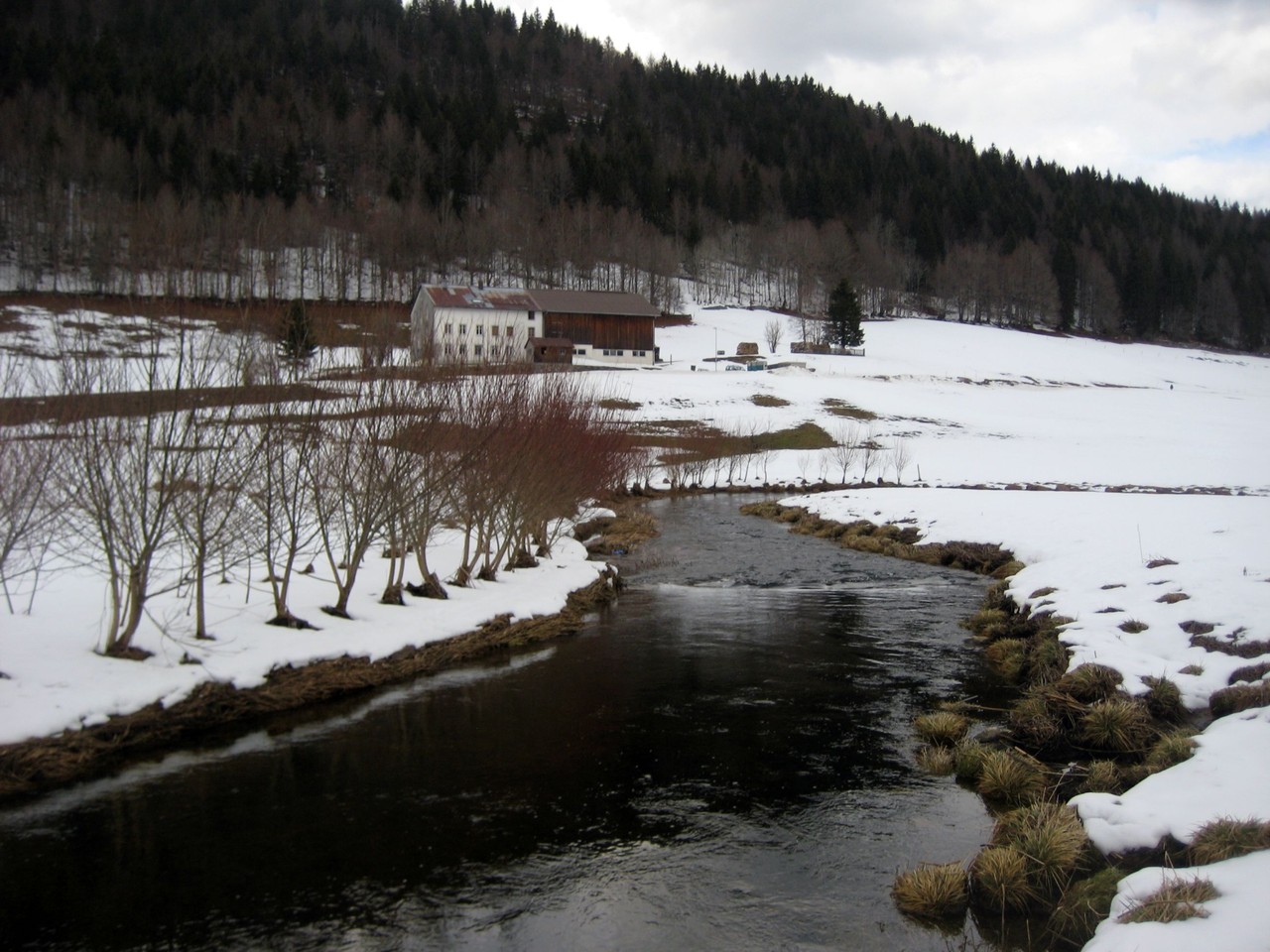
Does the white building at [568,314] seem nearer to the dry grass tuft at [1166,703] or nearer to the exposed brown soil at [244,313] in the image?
the exposed brown soil at [244,313]

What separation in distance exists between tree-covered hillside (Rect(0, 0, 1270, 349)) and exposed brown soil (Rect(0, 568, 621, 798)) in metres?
75.6

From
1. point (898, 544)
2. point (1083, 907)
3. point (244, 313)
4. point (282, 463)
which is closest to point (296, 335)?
point (244, 313)

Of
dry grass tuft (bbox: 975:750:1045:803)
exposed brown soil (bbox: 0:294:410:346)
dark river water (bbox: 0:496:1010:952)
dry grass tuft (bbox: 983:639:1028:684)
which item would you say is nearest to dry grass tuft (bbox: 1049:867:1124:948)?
dark river water (bbox: 0:496:1010:952)

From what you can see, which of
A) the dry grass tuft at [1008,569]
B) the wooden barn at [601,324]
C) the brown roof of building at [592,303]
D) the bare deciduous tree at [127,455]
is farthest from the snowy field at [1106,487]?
the bare deciduous tree at [127,455]

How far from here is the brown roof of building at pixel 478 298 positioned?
263ft

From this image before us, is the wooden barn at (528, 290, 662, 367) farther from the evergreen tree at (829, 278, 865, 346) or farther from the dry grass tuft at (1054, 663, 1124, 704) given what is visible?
the dry grass tuft at (1054, 663, 1124, 704)

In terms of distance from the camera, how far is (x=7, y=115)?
102 meters

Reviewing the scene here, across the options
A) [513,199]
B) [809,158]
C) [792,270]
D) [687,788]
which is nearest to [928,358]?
[792,270]

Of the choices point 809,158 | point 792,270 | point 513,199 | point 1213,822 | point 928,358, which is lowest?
point 1213,822

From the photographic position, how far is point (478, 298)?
82375 mm

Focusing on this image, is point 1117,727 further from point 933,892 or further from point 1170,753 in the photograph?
point 933,892

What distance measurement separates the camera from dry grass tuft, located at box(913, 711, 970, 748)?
12.8 metres

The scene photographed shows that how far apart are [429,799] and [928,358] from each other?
91.9 metres

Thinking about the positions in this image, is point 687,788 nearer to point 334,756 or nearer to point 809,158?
point 334,756
